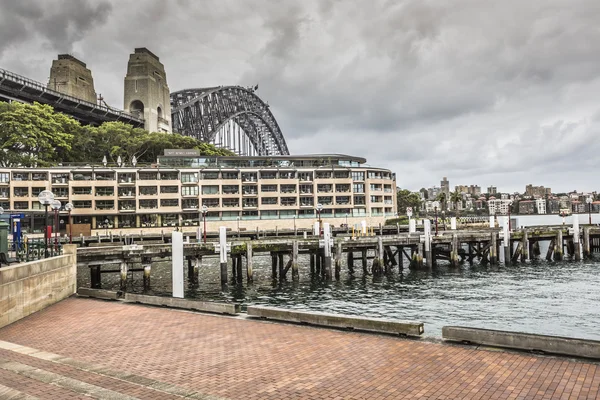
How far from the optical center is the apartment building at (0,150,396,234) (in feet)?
303

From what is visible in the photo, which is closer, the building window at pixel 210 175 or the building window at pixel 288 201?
the building window at pixel 210 175

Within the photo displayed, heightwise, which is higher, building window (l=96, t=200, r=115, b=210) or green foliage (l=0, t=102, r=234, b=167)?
green foliage (l=0, t=102, r=234, b=167)

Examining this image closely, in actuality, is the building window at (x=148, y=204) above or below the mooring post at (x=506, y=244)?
above

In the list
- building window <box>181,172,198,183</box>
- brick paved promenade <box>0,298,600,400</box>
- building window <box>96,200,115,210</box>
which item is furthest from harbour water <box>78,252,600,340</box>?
building window <box>181,172,198,183</box>

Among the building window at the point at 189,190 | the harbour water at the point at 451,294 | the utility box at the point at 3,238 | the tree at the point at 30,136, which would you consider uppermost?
the tree at the point at 30,136

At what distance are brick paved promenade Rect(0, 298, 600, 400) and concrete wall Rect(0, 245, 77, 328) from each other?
1.72 meters

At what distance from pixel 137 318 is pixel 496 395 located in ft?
53.5

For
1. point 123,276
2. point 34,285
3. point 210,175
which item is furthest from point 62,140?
point 34,285

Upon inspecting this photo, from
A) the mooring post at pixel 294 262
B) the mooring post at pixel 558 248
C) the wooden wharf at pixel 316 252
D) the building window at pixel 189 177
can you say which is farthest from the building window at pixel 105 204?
the mooring post at pixel 558 248

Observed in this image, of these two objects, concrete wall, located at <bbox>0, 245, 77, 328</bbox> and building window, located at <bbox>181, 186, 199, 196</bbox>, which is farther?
building window, located at <bbox>181, 186, 199, 196</bbox>

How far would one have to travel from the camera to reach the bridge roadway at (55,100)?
370ft

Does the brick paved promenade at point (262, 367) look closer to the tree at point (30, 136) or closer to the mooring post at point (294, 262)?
the mooring post at point (294, 262)

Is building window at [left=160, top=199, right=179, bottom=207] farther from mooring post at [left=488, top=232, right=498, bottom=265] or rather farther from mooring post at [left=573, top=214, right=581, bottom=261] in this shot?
mooring post at [left=573, top=214, right=581, bottom=261]

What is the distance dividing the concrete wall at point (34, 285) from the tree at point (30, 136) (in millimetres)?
85732
